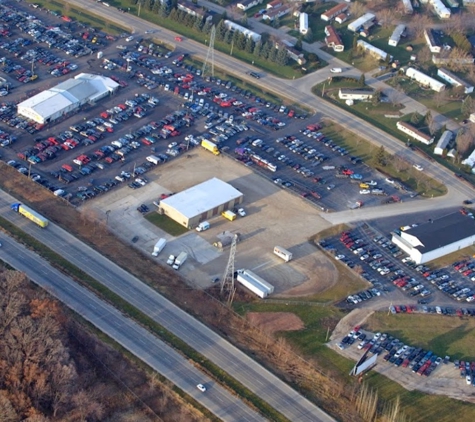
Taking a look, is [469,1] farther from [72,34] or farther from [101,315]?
[101,315]

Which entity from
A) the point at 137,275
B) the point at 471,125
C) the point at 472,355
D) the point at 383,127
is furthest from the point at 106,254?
the point at 471,125

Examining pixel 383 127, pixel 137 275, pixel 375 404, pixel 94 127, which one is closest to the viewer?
pixel 375 404

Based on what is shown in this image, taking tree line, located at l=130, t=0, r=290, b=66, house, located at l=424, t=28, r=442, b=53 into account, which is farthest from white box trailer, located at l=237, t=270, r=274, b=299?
house, located at l=424, t=28, r=442, b=53

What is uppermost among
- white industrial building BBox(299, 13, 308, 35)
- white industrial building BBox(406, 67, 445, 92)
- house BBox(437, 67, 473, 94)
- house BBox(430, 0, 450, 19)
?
house BBox(430, 0, 450, 19)

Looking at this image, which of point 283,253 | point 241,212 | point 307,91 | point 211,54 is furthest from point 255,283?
point 211,54

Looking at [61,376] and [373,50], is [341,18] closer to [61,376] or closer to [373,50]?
[373,50]

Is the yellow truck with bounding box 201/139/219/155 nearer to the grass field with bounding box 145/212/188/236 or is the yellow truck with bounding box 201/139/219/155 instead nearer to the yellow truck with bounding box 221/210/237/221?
the yellow truck with bounding box 221/210/237/221
